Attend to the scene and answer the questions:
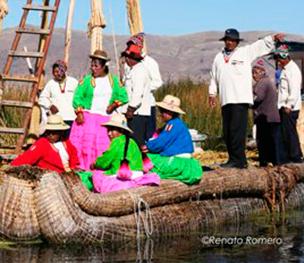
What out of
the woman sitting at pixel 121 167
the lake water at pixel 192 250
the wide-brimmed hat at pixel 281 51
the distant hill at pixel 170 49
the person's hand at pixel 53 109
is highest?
the wide-brimmed hat at pixel 281 51

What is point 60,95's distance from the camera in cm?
1293

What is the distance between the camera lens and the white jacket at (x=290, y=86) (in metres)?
13.7

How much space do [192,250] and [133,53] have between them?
3252 millimetres

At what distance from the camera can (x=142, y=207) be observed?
981cm

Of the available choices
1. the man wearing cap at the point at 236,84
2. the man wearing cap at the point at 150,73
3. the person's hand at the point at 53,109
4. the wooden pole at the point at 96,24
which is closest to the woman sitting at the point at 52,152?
the man wearing cap at the point at 150,73

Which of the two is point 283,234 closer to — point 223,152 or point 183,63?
point 223,152

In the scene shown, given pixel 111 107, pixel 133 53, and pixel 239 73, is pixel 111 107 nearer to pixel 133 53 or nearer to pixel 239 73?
pixel 133 53

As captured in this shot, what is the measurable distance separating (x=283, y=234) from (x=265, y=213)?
1612mm

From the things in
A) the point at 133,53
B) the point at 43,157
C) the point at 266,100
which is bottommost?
the point at 43,157

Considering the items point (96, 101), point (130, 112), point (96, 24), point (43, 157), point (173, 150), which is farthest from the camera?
point (96, 24)

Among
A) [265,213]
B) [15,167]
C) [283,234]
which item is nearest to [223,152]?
[265,213]

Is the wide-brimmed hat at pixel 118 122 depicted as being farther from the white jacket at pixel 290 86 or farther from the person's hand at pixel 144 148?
the white jacket at pixel 290 86

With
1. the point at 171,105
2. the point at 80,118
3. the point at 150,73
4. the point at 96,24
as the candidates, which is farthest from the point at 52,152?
the point at 96,24

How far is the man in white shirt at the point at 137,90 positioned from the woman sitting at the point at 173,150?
867 mm
